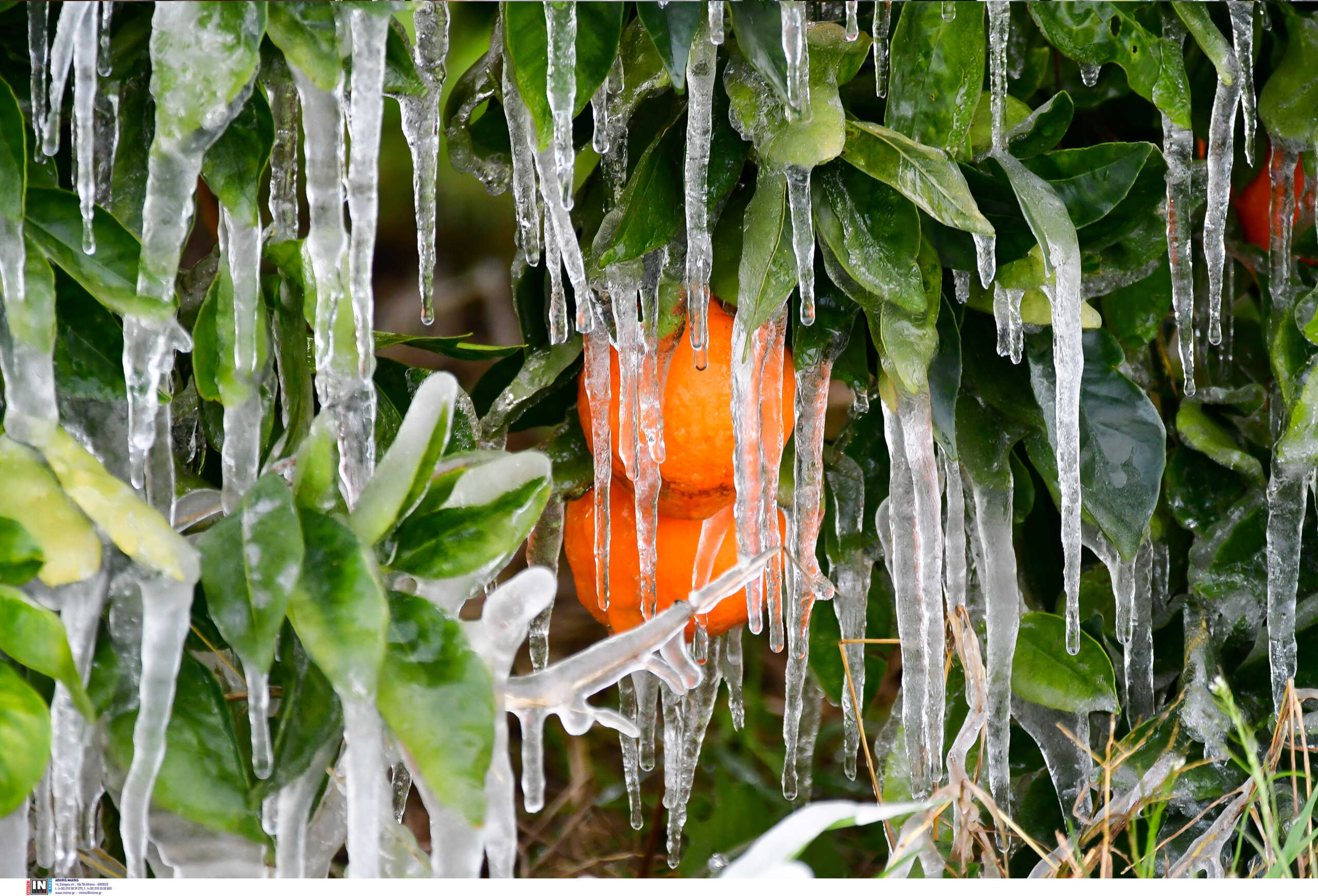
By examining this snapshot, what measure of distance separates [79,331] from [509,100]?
0.26 meters

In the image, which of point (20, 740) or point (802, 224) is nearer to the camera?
point (20, 740)

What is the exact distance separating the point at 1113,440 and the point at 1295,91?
0.26 meters

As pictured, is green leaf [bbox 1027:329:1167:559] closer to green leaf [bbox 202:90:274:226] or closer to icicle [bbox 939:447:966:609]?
icicle [bbox 939:447:966:609]

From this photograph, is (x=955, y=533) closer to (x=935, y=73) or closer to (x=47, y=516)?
(x=935, y=73)

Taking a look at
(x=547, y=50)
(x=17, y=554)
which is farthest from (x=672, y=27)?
(x=17, y=554)

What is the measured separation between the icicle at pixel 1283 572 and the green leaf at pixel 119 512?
25.5 inches

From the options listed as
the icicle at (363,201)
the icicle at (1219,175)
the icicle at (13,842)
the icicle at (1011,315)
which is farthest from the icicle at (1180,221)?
the icicle at (13,842)

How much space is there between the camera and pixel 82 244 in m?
0.53

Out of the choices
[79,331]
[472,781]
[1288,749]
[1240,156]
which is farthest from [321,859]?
[1240,156]

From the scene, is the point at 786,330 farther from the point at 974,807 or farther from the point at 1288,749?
the point at 1288,749

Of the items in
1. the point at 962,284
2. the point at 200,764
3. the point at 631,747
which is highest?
the point at 962,284

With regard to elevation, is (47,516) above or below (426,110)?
below

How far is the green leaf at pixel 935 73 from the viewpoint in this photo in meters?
0.59

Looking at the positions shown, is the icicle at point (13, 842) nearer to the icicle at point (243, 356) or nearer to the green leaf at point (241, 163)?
the icicle at point (243, 356)
